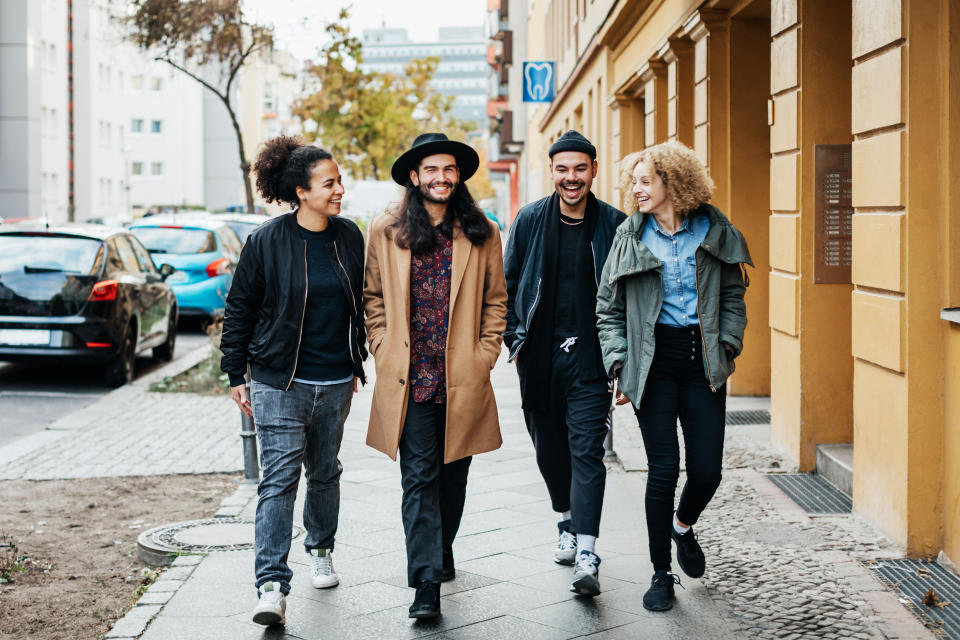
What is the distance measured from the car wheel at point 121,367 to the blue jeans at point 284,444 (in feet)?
25.7

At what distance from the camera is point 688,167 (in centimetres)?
516

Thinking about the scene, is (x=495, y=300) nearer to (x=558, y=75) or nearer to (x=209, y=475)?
(x=209, y=475)

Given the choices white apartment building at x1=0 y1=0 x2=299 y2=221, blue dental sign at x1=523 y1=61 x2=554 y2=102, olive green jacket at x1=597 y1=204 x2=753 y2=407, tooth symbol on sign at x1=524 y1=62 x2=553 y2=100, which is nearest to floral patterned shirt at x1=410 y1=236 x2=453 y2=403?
olive green jacket at x1=597 y1=204 x2=753 y2=407

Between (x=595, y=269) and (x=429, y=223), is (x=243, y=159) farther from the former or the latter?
(x=429, y=223)

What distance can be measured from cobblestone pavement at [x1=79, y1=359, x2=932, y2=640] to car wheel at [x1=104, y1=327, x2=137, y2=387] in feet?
19.1

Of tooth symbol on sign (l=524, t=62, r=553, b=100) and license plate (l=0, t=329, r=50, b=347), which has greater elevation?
tooth symbol on sign (l=524, t=62, r=553, b=100)

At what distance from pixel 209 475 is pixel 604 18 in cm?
1138

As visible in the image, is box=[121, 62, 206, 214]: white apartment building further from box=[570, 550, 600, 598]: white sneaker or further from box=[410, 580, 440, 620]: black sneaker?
box=[410, 580, 440, 620]: black sneaker

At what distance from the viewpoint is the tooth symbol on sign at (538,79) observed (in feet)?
80.9

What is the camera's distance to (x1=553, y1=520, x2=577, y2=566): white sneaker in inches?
229

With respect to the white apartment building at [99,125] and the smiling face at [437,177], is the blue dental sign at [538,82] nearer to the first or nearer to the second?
the white apartment building at [99,125]

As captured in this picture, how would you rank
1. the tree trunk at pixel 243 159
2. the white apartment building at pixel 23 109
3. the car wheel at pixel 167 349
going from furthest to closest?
the white apartment building at pixel 23 109 < the tree trunk at pixel 243 159 < the car wheel at pixel 167 349

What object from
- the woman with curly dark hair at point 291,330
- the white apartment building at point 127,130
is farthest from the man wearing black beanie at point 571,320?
the white apartment building at point 127,130

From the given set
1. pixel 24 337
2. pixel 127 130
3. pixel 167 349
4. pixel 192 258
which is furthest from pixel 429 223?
pixel 127 130
